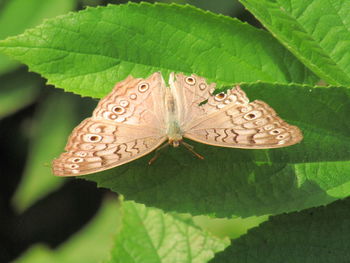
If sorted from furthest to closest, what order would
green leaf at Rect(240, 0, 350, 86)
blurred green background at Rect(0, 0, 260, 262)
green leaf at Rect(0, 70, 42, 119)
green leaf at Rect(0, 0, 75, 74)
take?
green leaf at Rect(0, 70, 42, 119), blurred green background at Rect(0, 0, 260, 262), green leaf at Rect(0, 0, 75, 74), green leaf at Rect(240, 0, 350, 86)

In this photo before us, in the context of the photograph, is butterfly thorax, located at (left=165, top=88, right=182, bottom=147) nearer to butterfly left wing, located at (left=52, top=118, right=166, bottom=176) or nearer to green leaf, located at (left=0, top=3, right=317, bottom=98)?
butterfly left wing, located at (left=52, top=118, right=166, bottom=176)

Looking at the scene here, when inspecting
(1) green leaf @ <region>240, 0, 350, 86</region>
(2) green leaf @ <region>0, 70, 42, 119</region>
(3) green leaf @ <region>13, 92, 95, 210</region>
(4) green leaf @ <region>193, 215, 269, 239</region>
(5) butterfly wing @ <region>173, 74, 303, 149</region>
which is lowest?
(3) green leaf @ <region>13, 92, 95, 210</region>

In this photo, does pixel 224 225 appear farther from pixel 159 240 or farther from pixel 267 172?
pixel 267 172

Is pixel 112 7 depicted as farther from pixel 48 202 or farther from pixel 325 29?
pixel 48 202

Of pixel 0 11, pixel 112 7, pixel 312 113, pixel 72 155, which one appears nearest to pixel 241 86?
pixel 312 113

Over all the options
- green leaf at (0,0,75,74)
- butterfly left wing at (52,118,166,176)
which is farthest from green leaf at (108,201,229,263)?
green leaf at (0,0,75,74)

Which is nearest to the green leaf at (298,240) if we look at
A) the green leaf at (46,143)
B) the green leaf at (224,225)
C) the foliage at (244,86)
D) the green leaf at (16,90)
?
the foliage at (244,86)

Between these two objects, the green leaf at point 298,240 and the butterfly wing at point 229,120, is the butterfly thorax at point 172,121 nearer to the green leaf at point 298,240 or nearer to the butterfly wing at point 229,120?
the butterfly wing at point 229,120
